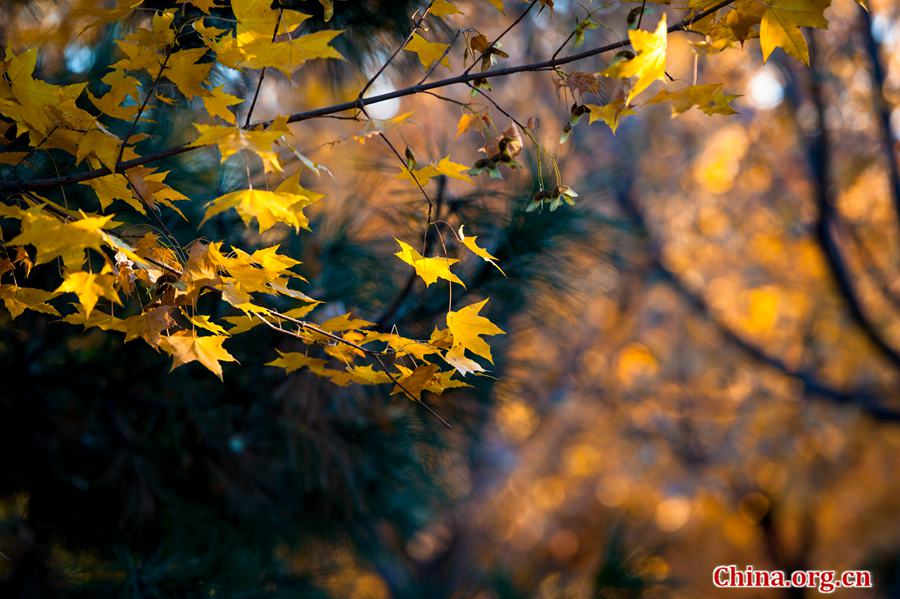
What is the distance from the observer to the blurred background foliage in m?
1.75

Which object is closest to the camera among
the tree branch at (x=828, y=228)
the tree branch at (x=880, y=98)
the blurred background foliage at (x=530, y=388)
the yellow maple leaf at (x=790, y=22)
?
the yellow maple leaf at (x=790, y=22)

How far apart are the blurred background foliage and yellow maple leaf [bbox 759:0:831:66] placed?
251 mm

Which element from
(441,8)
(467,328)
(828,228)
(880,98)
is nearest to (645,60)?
(441,8)

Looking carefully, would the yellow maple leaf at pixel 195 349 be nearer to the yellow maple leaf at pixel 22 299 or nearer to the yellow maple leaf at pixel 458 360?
the yellow maple leaf at pixel 22 299

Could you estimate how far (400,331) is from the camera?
176 centimetres

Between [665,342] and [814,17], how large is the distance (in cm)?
538

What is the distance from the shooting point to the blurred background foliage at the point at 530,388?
5.74ft

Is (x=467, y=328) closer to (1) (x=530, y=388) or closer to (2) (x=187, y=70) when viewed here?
(2) (x=187, y=70)

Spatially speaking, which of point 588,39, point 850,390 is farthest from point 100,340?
point 850,390

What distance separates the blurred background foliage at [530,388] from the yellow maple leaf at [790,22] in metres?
0.25

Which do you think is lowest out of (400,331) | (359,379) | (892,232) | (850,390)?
(850,390)

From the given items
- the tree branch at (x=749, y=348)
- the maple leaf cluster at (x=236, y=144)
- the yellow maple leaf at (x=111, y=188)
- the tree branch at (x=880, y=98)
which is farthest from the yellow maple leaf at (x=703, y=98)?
the tree branch at (x=749, y=348)

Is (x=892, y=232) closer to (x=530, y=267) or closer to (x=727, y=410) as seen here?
(x=727, y=410)

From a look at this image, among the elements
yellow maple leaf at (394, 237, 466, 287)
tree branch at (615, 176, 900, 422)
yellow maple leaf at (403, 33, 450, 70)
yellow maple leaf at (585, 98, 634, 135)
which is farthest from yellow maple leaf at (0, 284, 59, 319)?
tree branch at (615, 176, 900, 422)
